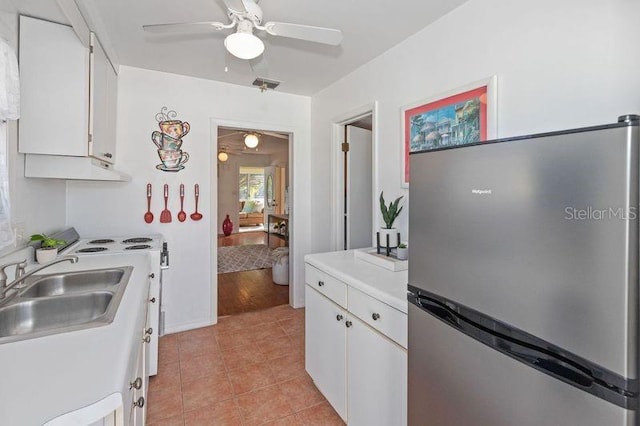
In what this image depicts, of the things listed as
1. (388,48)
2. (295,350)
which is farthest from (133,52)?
(295,350)

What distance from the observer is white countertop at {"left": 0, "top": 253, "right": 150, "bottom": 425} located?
637mm

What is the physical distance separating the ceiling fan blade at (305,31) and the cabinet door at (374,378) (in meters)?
1.44

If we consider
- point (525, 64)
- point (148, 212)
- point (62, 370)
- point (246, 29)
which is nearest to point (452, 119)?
point (525, 64)

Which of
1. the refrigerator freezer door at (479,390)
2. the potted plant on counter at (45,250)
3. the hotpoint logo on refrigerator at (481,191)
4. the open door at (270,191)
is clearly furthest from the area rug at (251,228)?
the hotpoint logo on refrigerator at (481,191)

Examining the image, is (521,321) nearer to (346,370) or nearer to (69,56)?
(346,370)

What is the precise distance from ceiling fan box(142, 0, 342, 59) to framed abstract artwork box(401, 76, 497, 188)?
73cm

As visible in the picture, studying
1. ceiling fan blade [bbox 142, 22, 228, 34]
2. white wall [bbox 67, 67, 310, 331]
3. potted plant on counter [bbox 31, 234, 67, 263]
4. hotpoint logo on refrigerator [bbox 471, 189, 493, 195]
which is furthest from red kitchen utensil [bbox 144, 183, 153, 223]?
hotpoint logo on refrigerator [bbox 471, 189, 493, 195]

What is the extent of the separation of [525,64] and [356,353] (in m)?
1.61

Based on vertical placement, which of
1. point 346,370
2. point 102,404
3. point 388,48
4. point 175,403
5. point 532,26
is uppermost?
point 388,48

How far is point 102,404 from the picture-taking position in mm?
646

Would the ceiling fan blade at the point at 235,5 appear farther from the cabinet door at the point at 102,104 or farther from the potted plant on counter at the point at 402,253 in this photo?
the potted plant on counter at the point at 402,253

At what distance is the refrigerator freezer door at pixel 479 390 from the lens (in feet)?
2.10

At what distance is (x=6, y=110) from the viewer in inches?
52.0

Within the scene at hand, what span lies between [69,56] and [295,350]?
8.19 ft
